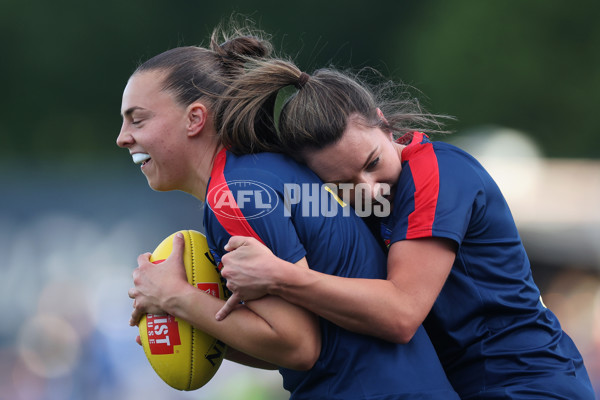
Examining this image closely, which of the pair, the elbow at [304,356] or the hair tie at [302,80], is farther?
the hair tie at [302,80]

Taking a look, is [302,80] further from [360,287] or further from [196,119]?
[360,287]

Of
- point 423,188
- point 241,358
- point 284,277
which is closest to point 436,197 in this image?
point 423,188

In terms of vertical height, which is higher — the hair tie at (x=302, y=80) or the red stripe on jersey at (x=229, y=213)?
the hair tie at (x=302, y=80)

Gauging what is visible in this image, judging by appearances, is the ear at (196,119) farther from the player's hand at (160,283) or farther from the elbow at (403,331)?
the elbow at (403,331)

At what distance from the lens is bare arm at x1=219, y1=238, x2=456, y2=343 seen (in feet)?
7.51

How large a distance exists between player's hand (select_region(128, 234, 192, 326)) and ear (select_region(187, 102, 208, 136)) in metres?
0.36

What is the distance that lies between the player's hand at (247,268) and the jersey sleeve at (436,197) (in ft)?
1.38

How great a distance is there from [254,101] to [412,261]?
0.73m

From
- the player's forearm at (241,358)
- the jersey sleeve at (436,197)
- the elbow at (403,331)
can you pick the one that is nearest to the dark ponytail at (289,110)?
the jersey sleeve at (436,197)

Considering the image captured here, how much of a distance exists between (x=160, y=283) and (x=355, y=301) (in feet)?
2.07

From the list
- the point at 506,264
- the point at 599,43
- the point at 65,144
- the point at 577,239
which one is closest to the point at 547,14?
the point at 599,43

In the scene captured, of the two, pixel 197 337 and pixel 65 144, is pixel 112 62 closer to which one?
pixel 65 144

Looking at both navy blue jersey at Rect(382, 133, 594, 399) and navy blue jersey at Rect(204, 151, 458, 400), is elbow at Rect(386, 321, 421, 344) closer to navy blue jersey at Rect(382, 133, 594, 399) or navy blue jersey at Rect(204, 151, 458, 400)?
navy blue jersey at Rect(204, 151, 458, 400)

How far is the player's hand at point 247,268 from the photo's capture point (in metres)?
2.29
